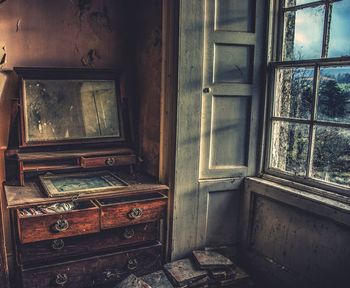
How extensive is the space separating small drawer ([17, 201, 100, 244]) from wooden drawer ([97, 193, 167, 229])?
0.25 ft

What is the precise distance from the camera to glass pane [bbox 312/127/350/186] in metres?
2.25

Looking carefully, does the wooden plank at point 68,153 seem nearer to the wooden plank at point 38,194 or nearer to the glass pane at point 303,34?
the wooden plank at point 38,194

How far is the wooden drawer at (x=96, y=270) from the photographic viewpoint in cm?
229

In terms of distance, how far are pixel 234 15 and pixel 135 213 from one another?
5.18 ft

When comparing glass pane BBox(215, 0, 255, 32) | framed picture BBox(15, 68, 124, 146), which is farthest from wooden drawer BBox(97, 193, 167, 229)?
glass pane BBox(215, 0, 255, 32)

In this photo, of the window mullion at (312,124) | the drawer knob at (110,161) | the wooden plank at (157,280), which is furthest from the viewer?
the drawer knob at (110,161)

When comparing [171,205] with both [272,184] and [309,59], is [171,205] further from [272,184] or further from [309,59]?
[309,59]

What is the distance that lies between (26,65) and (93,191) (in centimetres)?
111

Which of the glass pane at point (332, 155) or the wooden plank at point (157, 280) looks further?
the wooden plank at point (157, 280)

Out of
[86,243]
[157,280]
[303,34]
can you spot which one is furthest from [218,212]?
[303,34]

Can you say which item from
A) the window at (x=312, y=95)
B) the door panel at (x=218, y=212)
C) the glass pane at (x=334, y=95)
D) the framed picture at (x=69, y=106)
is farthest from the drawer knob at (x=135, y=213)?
the glass pane at (x=334, y=95)

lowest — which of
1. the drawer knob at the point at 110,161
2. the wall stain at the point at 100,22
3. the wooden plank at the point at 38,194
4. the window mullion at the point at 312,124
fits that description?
the wooden plank at the point at 38,194

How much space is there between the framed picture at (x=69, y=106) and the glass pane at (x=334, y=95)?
1.52 m

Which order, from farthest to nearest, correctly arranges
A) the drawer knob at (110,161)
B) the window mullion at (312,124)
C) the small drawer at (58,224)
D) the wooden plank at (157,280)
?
the drawer knob at (110,161) → the wooden plank at (157,280) → the window mullion at (312,124) → the small drawer at (58,224)
